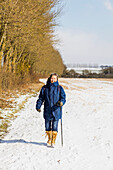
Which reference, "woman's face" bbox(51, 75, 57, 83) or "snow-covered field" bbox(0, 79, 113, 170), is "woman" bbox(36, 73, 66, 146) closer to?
"woman's face" bbox(51, 75, 57, 83)

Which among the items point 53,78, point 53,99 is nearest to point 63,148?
point 53,99

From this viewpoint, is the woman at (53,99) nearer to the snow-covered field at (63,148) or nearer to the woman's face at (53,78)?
the woman's face at (53,78)

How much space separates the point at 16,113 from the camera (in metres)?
10.7

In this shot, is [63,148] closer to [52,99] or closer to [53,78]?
[52,99]

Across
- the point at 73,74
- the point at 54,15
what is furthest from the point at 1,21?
the point at 73,74

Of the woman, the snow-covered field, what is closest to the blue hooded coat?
the woman

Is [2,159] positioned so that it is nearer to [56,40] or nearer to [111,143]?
[111,143]

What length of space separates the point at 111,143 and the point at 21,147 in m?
2.59

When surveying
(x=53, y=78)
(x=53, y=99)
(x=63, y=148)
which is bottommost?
(x=63, y=148)

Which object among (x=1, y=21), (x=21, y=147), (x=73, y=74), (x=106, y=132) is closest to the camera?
(x=21, y=147)

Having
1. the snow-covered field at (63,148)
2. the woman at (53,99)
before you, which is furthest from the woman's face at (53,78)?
the snow-covered field at (63,148)

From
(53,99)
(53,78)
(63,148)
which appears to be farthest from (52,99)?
(63,148)

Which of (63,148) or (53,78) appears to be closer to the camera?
(53,78)

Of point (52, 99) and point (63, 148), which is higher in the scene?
point (52, 99)
